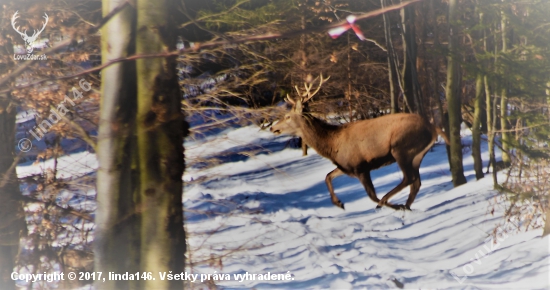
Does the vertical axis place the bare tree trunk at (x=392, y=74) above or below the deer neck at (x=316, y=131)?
above

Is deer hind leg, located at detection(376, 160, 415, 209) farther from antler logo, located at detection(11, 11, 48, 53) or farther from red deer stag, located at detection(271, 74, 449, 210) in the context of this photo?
antler logo, located at detection(11, 11, 48, 53)

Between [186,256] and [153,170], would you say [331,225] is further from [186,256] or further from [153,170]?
[153,170]

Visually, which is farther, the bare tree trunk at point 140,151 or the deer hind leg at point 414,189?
the deer hind leg at point 414,189

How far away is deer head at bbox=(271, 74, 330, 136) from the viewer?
3.20m

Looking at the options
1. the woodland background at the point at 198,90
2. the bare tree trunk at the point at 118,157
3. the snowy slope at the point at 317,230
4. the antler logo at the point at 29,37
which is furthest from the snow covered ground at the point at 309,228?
the antler logo at the point at 29,37

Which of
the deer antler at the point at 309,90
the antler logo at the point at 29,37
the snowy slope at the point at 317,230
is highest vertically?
the antler logo at the point at 29,37

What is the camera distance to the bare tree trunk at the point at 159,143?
3055 millimetres

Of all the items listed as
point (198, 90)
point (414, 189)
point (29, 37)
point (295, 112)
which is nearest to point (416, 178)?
point (414, 189)

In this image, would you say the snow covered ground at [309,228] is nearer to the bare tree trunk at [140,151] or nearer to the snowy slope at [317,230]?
the snowy slope at [317,230]

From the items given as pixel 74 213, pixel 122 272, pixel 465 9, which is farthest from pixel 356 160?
pixel 74 213

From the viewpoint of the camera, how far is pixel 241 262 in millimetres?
3232

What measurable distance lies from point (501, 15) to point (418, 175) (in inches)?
48.7

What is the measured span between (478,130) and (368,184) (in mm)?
853

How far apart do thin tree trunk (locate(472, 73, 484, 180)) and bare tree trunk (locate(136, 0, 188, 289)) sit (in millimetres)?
1981
